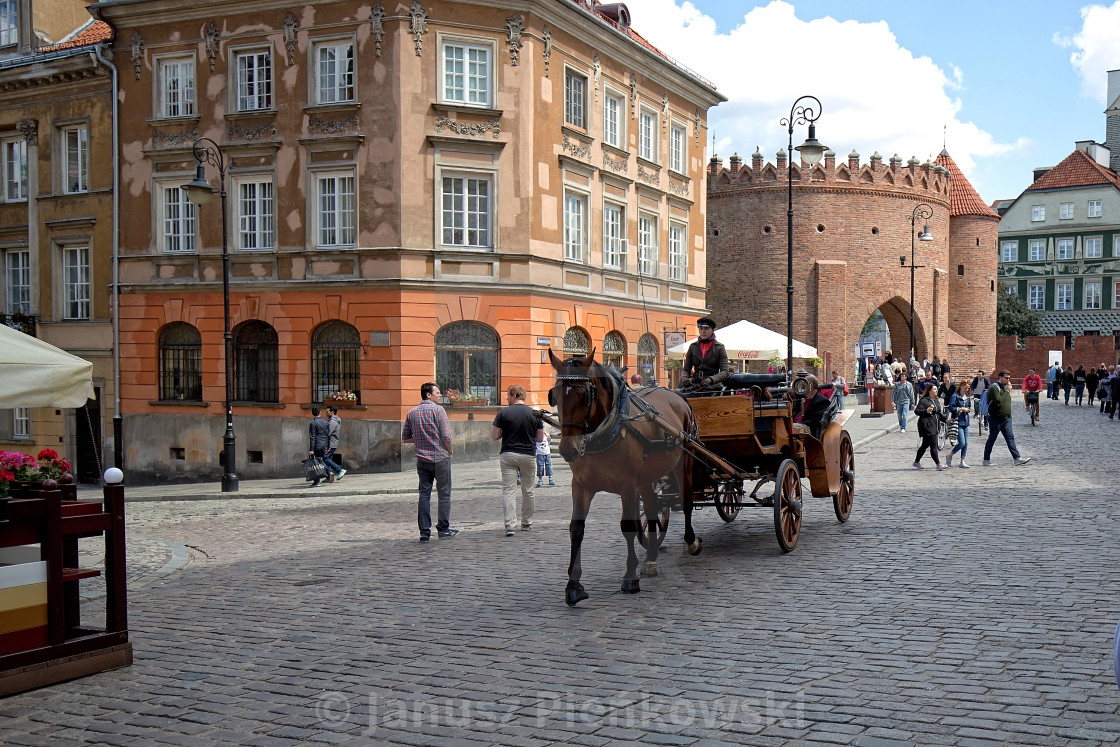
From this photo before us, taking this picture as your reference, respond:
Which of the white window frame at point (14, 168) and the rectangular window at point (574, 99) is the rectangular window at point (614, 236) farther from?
the white window frame at point (14, 168)

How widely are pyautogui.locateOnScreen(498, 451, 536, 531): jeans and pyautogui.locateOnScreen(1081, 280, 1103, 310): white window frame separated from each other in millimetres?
72924

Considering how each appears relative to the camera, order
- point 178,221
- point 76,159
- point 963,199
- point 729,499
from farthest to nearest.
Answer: point 963,199
point 76,159
point 178,221
point 729,499

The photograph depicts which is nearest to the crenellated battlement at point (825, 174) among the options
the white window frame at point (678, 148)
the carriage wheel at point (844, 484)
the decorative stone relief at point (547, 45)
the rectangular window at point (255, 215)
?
the white window frame at point (678, 148)

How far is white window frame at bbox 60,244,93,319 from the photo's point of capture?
93.8ft

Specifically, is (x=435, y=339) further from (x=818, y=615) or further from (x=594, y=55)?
(x=818, y=615)

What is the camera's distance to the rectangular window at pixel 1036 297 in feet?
252

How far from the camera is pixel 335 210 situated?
2477 cm

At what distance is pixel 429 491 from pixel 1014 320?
70.8m

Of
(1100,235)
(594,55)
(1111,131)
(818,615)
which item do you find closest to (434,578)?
(818,615)

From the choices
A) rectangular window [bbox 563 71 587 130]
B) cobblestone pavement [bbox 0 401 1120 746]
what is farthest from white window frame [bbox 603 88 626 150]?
cobblestone pavement [bbox 0 401 1120 746]

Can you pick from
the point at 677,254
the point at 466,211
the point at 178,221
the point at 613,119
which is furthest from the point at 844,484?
the point at 677,254

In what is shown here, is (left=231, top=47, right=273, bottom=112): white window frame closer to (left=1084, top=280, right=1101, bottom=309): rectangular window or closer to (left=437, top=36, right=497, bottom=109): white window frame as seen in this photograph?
(left=437, top=36, right=497, bottom=109): white window frame

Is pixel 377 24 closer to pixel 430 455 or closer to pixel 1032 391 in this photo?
pixel 430 455

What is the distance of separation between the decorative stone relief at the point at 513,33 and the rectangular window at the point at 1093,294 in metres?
63.5
